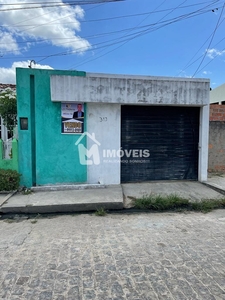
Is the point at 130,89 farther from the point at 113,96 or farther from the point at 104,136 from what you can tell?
the point at 104,136

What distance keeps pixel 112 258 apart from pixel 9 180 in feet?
12.5

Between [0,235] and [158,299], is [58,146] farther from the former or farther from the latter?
[158,299]

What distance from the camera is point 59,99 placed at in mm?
5922

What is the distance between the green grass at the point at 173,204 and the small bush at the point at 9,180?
10.3 feet

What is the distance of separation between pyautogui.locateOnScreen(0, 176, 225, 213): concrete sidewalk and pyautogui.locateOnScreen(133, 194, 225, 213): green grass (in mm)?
257

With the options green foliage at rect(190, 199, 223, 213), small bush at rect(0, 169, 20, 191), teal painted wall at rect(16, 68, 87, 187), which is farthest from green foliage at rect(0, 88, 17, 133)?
green foliage at rect(190, 199, 223, 213)

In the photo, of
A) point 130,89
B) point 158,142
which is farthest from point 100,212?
point 130,89

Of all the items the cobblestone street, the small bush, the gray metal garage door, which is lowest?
the cobblestone street

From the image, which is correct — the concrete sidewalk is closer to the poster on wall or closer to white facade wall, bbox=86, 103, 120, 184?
white facade wall, bbox=86, 103, 120, 184

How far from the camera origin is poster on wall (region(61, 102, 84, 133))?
6195 mm

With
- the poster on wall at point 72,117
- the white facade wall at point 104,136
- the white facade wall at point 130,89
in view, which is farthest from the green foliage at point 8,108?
the white facade wall at point 104,136

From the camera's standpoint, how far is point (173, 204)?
517 centimetres

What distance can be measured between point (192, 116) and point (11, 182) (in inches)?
225

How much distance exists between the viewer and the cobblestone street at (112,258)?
245cm
